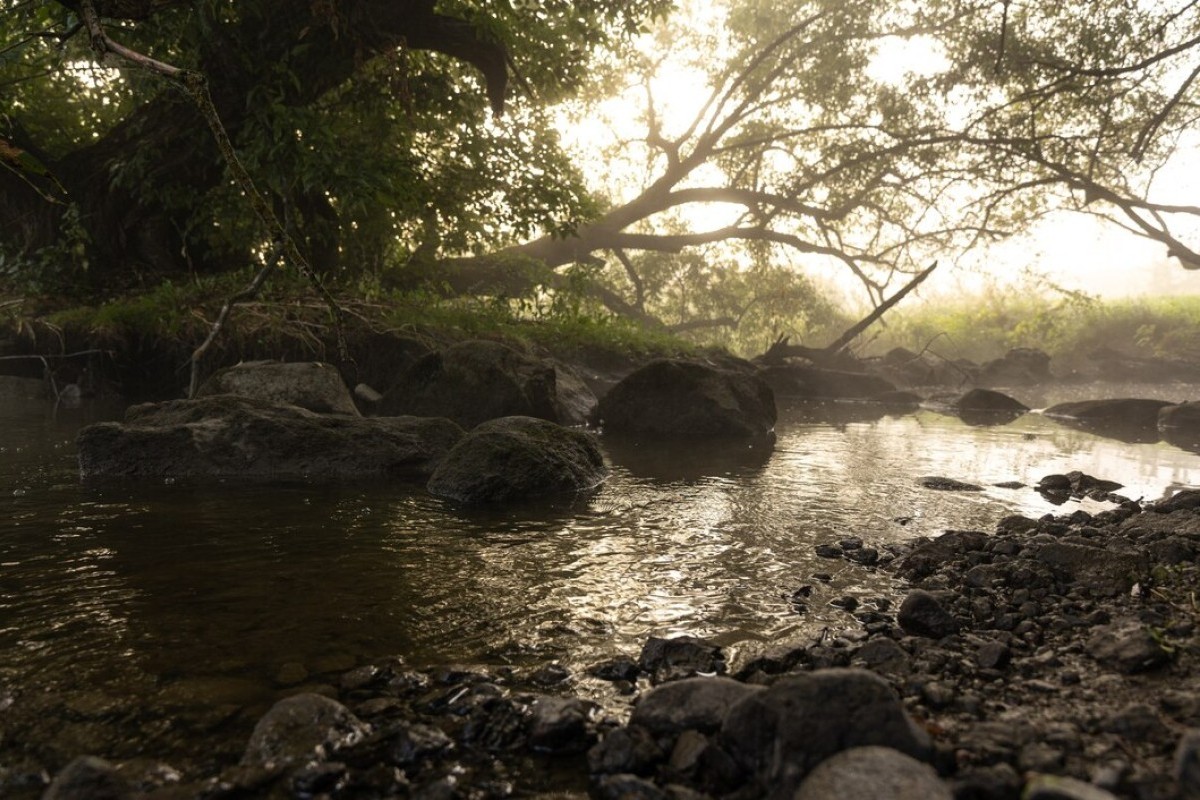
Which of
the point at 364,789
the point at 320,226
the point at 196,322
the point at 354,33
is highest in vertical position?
the point at 354,33

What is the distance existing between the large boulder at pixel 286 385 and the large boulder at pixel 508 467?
116 inches

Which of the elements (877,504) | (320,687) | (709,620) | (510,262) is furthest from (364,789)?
(510,262)

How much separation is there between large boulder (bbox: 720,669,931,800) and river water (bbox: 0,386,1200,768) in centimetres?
107

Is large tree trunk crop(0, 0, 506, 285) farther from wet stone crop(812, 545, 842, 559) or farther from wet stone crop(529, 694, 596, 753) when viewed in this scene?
wet stone crop(529, 694, 596, 753)

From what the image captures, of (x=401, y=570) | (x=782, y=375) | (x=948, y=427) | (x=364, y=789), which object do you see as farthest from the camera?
(x=782, y=375)

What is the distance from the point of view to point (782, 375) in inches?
832

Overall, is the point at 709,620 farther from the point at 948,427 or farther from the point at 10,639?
the point at 948,427

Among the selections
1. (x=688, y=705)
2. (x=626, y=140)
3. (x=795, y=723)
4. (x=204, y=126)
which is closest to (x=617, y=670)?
(x=688, y=705)

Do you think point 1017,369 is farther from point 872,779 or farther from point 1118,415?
point 872,779

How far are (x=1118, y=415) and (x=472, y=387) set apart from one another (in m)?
13.7

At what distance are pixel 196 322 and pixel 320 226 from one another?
2777mm

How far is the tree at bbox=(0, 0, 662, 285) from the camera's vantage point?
10.9m

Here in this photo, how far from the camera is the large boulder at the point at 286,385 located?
921cm

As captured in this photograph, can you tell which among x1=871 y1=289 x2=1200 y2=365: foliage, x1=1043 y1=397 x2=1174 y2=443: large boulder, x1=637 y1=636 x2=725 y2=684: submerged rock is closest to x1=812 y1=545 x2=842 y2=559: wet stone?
x1=637 y1=636 x2=725 y2=684: submerged rock
